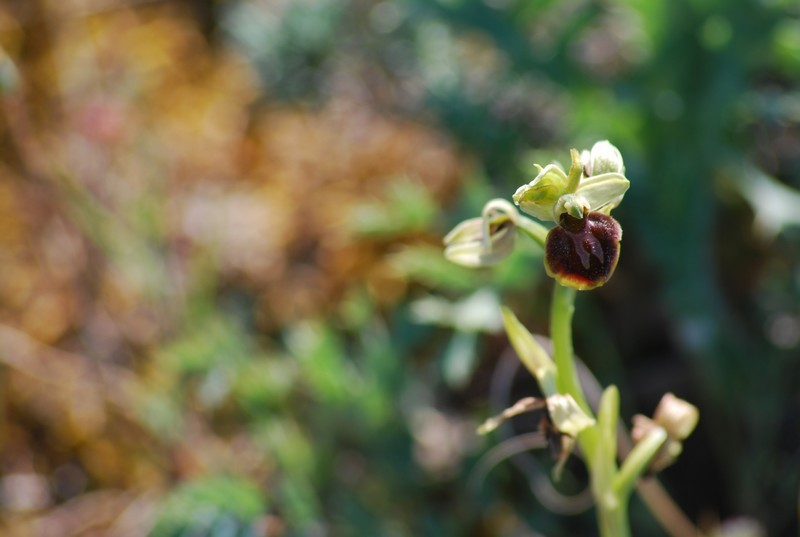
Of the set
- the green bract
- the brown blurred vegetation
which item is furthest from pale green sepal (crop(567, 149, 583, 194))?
the brown blurred vegetation

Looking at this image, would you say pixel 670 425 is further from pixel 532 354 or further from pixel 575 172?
pixel 575 172

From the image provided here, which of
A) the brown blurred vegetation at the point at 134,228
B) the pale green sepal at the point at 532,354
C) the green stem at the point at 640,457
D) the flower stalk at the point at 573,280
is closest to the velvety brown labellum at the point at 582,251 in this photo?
the flower stalk at the point at 573,280

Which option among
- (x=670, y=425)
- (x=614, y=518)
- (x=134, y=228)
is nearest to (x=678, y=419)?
(x=670, y=425)

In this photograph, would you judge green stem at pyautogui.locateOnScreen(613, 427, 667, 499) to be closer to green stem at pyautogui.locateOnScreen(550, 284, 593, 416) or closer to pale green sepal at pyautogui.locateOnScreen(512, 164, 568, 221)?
green stem at pyautogui.locateOnScreen(550, 284, 593, 416)

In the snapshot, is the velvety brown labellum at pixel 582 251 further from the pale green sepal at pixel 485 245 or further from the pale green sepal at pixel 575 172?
the pale green sepal at pixel 485 245

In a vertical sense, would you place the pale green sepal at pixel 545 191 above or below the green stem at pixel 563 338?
above

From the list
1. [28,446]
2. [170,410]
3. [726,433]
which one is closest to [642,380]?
[726,433]
